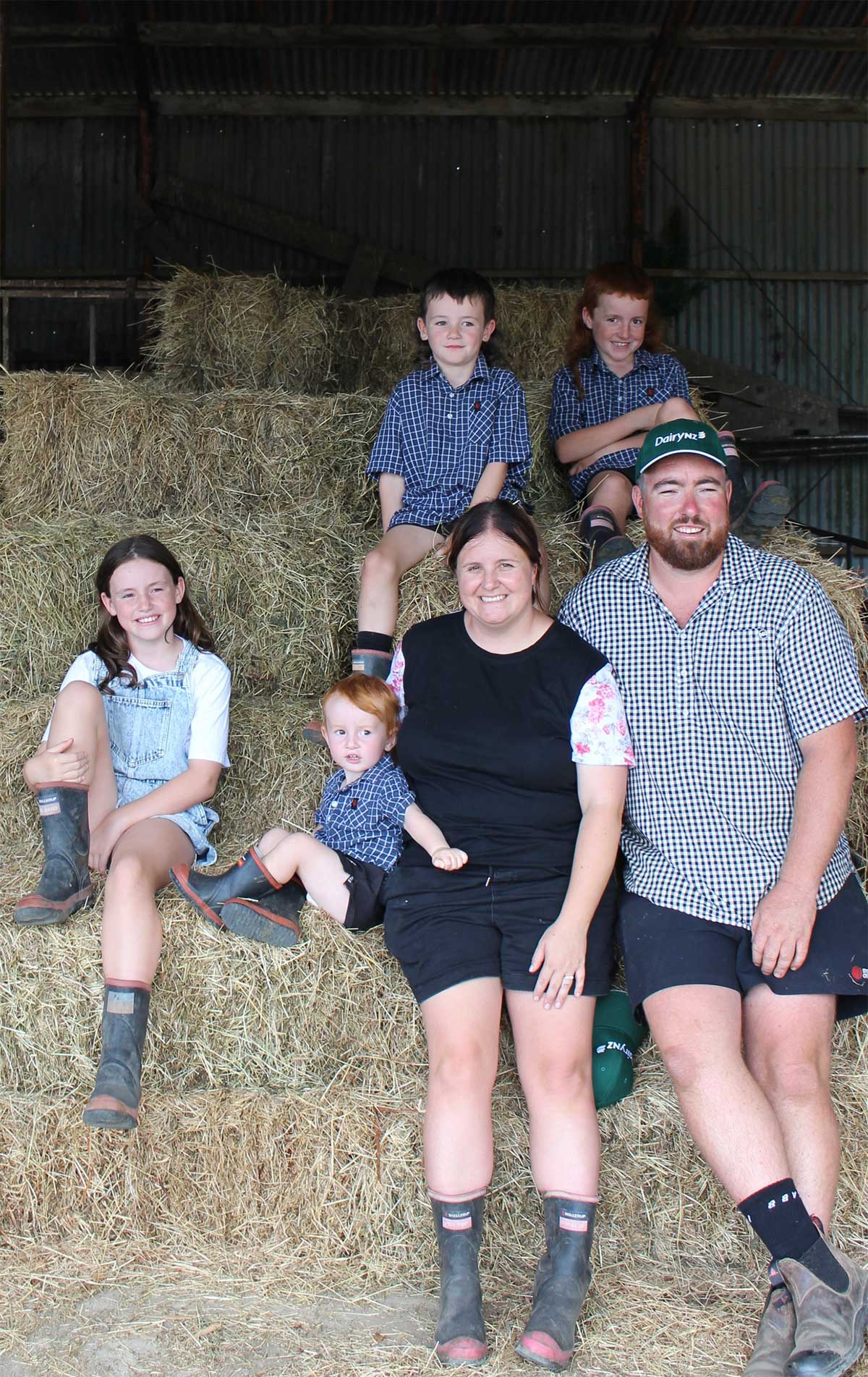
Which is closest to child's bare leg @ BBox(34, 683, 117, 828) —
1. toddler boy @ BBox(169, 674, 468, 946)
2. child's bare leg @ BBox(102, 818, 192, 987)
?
child's bare leg @ BBox(102, 818, 192, 987)

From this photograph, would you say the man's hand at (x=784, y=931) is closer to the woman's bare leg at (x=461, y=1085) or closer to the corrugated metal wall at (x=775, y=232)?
the woman's bare leg at (x=461, y=1085)

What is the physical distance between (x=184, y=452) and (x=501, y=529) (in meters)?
2.03

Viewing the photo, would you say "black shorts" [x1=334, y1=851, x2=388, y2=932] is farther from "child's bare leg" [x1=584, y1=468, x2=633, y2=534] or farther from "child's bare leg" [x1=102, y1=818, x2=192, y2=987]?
"child's bare leg" [x1=584, y1=468, x2=633, y2=534]

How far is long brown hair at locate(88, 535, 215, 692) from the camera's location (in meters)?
3.37

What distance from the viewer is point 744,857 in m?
2.68

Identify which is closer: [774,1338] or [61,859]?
[774,1338]

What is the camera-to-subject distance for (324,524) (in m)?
4.31

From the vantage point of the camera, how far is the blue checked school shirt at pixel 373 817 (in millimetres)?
2936

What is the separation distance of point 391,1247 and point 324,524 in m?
2.39

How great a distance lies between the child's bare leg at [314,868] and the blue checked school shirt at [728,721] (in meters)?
0.66

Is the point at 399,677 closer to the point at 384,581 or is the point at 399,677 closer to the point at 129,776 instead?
the point at 384,581

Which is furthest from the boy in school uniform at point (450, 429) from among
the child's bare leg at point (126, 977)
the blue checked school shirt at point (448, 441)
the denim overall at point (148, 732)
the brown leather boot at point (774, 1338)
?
the brown leather boot at point (774, 1338)

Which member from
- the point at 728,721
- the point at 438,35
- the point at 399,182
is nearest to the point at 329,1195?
the point at 728,721

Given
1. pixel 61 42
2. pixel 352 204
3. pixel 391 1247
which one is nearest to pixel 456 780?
pixel 391 1247
